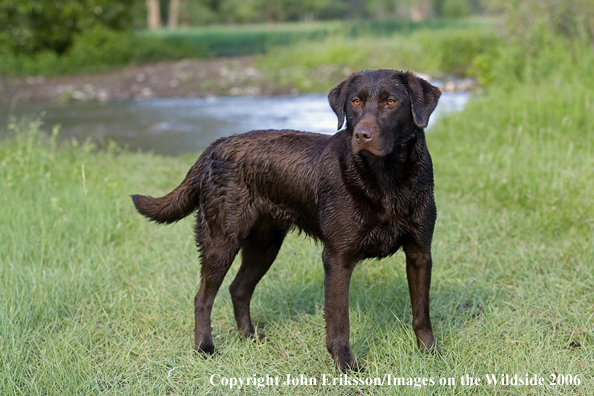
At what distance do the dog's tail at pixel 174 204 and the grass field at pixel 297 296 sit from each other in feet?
2.15

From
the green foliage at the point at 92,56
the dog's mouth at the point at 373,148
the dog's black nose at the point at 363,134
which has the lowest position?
the green foliage at the point at 92,56

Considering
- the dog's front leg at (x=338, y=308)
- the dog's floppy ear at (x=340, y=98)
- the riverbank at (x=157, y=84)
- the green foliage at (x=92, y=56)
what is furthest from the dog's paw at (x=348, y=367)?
the green foliage at (x=92, y=56)

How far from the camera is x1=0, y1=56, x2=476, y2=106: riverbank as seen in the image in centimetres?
1661

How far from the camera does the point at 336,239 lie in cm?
327

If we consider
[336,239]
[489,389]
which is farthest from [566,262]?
[336,239]

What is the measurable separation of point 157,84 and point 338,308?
15.5m

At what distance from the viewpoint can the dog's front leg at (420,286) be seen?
3350 millimetres

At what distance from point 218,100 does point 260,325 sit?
1259cm

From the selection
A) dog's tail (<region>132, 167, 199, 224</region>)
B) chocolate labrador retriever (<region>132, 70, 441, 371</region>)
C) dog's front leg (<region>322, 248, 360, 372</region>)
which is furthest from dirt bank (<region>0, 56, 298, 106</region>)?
dog's front leg (<region>322, 248, 360, 372</region>)

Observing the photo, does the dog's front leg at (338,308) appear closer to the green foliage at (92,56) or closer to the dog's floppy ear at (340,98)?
the dog's floppy ear at (340,98)

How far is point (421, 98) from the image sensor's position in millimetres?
3221

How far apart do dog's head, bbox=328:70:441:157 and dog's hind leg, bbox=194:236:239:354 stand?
1.02m

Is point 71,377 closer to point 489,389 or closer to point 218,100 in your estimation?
point 489,389

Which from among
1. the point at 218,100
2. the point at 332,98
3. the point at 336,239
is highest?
the point at 332,98
